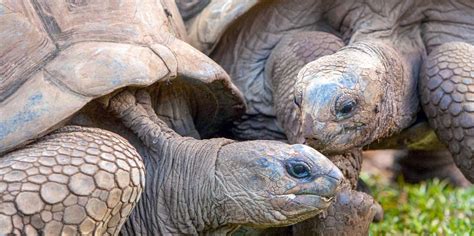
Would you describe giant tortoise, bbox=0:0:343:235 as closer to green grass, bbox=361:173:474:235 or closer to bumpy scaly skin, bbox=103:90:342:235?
bumpy scaly skin, bbox=103:90:342:235

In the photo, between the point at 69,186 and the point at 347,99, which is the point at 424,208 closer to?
the point at 347,99

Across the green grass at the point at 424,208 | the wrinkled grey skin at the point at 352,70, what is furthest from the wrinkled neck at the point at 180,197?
the green grass at the point at 424,208

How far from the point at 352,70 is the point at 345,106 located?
0.70ft

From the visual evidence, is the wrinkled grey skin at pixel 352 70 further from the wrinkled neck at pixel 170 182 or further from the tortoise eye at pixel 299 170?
the wrinkled neck at pixel 170 182

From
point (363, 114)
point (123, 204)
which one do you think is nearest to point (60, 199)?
point (123, 204)

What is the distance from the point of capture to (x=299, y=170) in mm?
3305

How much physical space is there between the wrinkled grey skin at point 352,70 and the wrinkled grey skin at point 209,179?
1.05ft

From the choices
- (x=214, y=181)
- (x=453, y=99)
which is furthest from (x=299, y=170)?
(x=453, y=99)

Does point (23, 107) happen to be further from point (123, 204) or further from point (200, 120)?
point (200, 120)

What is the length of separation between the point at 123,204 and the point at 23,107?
495mm

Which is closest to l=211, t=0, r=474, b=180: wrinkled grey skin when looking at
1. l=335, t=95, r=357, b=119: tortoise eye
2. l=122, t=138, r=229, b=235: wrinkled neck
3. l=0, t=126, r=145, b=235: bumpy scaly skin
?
l=335, t=95, r=357, b=119: tortoise eye

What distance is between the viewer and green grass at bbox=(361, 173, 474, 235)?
4875 millimetres

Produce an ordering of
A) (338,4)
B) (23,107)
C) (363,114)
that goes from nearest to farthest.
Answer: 1. (23,107)
2. (363,114)
3. (338,4)

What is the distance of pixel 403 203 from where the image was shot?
5695mm
